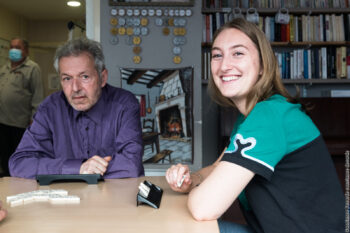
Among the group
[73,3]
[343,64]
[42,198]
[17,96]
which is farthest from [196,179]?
[73,3]

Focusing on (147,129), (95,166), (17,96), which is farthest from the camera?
(17,96)

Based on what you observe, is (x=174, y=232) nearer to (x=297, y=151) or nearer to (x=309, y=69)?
(x=297, y=151)

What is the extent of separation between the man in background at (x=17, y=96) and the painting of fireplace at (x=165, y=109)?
1.45 m

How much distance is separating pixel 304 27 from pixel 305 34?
0.25ft

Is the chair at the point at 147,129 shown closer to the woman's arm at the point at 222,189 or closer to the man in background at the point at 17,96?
the man in background at the point at 17,96

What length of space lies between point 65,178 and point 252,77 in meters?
0.76

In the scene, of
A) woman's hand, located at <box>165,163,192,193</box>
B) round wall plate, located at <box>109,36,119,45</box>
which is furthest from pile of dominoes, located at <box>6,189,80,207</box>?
round wall plate, located at <box>109,36,119,45</box>

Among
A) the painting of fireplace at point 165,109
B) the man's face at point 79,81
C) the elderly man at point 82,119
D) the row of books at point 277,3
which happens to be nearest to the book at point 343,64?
the row of books at point 277,3

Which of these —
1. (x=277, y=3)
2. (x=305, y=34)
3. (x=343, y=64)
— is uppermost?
(x=277, y=3)

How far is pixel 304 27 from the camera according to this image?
4.20m

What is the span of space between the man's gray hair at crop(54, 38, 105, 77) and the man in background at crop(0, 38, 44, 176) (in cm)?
263

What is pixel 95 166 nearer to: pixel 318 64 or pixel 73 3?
pixel 318 64

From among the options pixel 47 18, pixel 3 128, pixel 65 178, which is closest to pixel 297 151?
pixel 65 178

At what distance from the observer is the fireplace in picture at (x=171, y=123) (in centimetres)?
365
